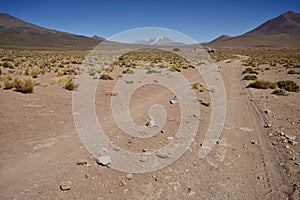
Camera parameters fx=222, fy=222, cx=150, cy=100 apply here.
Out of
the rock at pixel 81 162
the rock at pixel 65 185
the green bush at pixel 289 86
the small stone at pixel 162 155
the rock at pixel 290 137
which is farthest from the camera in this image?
the green bush at pixel 289 86

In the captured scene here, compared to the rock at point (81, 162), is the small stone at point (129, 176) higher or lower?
lower

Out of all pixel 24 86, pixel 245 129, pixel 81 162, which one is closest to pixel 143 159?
pixel 81 162

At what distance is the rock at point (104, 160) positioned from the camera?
14.2ft

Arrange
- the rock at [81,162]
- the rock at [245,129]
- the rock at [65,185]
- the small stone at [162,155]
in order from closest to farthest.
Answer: the rock at [65,185], the rock at [81,162], the small stone at [162,155], the rock at [245,129]

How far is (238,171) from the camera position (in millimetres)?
4285

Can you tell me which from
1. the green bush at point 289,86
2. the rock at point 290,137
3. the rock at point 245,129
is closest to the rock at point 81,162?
the rock at point 245,129

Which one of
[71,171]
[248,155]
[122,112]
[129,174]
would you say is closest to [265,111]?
[248,155]

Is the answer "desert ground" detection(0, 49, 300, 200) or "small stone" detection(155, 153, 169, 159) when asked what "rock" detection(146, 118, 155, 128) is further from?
"small stone" detection(155, 153, 169, 159)

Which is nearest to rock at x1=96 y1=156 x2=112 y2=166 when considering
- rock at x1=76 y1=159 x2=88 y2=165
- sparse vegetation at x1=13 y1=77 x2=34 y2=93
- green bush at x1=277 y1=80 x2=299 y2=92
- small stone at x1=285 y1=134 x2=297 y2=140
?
rock at x1=76 y1=159 x2=88 y2=165

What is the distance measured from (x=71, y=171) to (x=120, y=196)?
3.74 feet

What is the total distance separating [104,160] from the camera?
14.4ft

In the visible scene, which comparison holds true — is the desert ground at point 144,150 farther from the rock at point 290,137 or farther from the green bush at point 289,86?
the green bush at point 289,86

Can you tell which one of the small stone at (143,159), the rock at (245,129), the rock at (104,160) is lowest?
the rock at (245,129)

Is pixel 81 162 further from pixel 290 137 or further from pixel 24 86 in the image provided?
pixel 24 86
